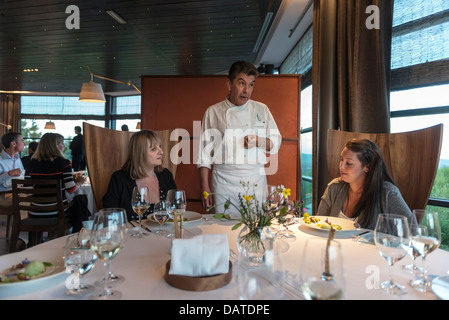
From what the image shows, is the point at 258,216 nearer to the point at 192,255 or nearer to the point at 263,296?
the point at 192,255

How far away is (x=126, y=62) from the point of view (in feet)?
20.7

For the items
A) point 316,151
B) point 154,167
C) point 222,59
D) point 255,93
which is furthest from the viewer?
point 222,59

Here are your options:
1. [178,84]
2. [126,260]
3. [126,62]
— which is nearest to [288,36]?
[178,84]

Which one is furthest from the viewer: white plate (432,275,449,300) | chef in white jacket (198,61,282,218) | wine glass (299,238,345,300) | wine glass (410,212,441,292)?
chef in white jacket (198,61,282,218)

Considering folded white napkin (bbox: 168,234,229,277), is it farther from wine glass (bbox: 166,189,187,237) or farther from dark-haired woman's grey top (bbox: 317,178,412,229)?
dark-haired woman's grey top (bbox: 317,178,412,229)

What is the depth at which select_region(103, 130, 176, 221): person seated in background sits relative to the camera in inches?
77.4

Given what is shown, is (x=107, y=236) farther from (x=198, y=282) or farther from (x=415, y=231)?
(x=415, y=231)

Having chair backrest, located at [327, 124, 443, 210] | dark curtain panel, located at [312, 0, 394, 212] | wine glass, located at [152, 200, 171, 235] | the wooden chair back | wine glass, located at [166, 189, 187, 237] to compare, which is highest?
dark curtain panel, located at [312, 0, 394, 212]

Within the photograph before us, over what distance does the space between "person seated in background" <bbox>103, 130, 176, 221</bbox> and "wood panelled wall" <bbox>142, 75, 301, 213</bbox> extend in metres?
1.09

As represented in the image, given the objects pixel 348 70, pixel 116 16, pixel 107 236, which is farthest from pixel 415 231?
pixel 116 16

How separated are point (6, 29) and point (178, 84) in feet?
10.9

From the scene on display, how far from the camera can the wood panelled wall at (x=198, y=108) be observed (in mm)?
3283

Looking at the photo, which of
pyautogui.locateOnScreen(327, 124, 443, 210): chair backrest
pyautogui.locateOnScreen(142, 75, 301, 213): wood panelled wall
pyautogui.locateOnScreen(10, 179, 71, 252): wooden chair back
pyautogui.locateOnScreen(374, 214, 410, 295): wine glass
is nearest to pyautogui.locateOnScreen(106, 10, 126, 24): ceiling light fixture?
pyautogui.locateOnScreen(142, 75, 301, 213): wood panelled wall

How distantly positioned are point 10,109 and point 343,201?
1179cm
